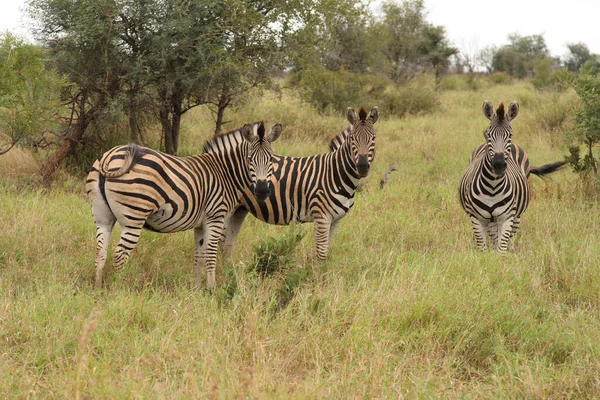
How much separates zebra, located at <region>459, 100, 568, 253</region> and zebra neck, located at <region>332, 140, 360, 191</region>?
1429 millimetres

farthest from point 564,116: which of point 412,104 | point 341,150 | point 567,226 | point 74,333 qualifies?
point 74,333

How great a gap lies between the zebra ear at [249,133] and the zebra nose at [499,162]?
8.03ft

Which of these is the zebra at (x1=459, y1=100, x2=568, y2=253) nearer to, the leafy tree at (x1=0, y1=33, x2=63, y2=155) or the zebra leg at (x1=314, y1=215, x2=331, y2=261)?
the zebra leg at (x1=314, y1=215, x2=331, y2=261)

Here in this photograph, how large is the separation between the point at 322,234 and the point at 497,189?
1968 millimetres

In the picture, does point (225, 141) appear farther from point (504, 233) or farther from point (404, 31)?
Result: point (404, 31)

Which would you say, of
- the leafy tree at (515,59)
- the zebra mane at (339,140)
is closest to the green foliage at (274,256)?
the zebra mane at (339,140)

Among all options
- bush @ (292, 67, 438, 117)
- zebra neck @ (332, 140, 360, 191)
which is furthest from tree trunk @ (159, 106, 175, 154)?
bush @ (292, 67, 438, 117)

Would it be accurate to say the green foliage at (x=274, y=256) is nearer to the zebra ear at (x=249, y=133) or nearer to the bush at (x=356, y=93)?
the zebra ear at (x=249, y=133)

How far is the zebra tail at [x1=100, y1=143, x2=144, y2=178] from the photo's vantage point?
5004 mm

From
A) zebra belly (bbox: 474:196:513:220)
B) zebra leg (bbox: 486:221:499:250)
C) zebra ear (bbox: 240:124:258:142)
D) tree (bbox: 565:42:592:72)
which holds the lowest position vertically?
zebra leg (bbox: 486:221:499:250)

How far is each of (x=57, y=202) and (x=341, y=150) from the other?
372 cm

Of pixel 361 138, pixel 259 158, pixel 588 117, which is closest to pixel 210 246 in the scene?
pixel 259 158

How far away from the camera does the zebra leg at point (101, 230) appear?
5.17 meters

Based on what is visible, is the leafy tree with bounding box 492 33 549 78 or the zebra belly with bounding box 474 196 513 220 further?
the leafy tree with bounding box 492 33 549 78
